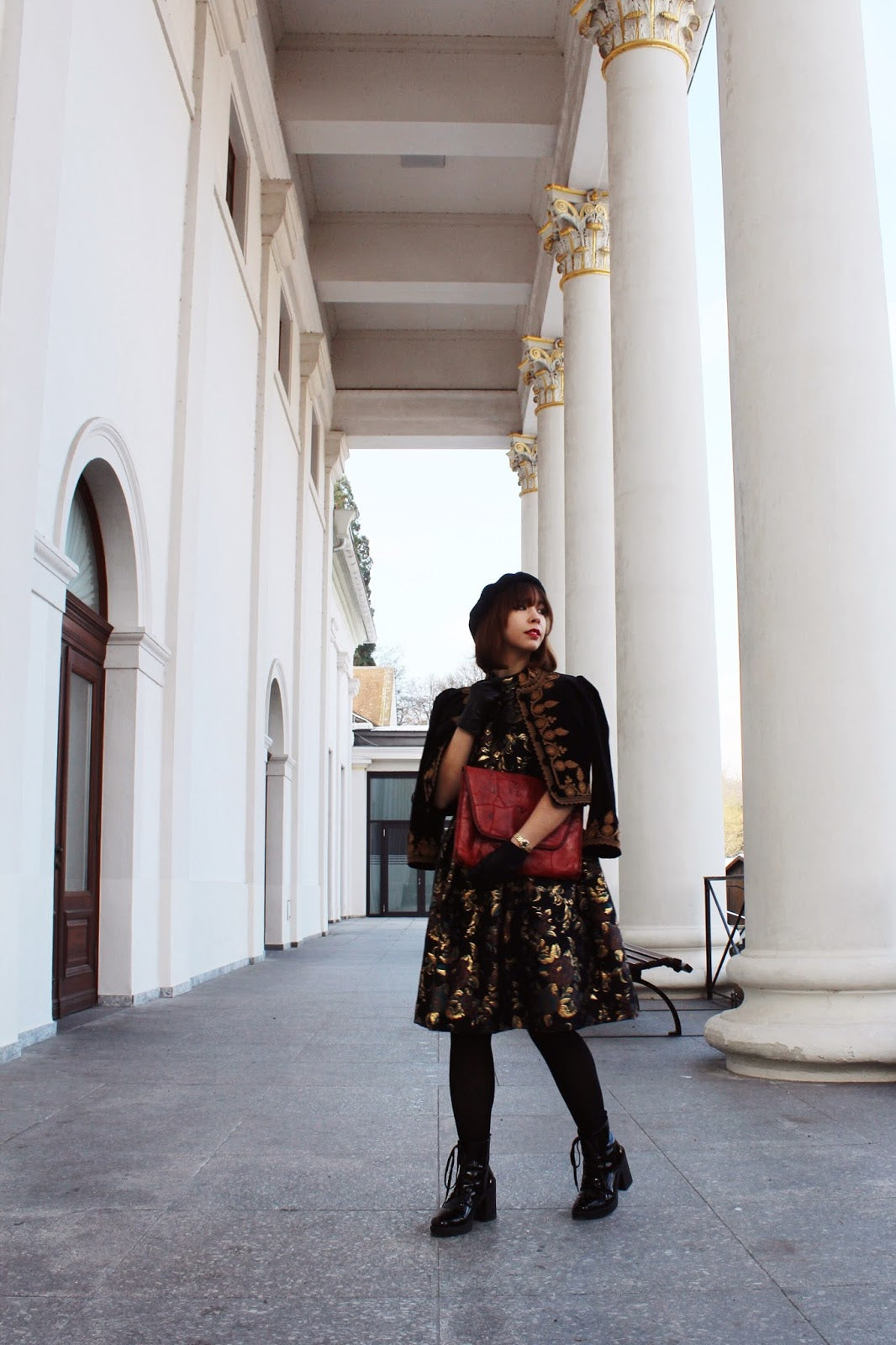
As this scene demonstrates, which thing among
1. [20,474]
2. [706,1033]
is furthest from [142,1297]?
[20,474]

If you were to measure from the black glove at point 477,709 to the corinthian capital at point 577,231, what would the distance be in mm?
13065

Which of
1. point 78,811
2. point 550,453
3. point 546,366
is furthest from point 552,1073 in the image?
point 546,366

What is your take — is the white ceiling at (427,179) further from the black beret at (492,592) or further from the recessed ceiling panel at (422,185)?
the black beret at (492,592)

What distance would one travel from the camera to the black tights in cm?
348

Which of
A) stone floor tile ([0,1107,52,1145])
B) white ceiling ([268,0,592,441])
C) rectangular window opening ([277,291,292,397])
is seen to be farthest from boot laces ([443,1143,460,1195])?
rectangular window opening ([277,291,292,397])

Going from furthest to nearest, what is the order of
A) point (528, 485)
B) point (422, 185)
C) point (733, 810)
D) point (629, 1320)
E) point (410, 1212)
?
point (733, 810) < point (528, 485) < point (422, 185) < point (410, 1212) < point (629, 1320)

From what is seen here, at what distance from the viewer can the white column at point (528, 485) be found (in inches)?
1003

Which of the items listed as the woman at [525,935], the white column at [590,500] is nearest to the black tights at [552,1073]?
the woman at [525,935]

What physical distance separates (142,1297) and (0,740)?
4292mm

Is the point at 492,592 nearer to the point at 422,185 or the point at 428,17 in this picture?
the point at 428,17

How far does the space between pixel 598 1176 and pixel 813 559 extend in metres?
3.38

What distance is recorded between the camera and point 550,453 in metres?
21.0

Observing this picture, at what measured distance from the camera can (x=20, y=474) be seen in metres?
7.00

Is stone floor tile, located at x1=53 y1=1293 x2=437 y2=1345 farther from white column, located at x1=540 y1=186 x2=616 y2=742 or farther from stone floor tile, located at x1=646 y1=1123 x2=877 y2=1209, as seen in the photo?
white column, located at x1=540 y1=186 x2=616 y2=742
